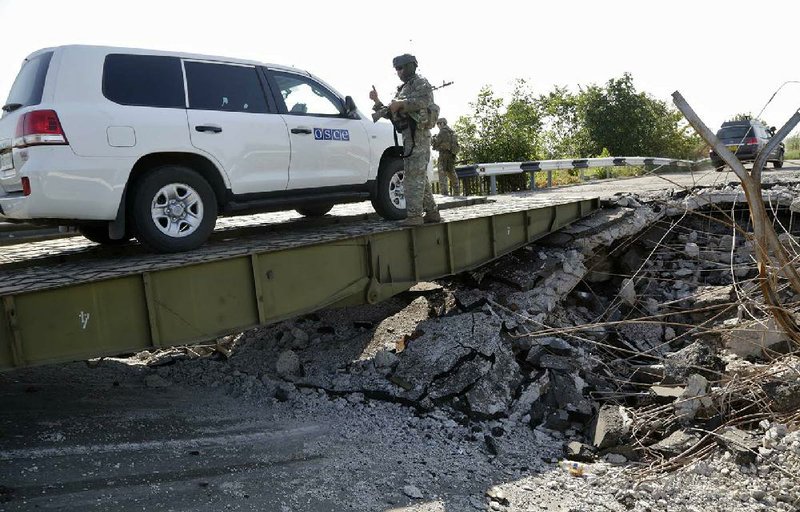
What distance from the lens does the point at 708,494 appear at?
542 cm

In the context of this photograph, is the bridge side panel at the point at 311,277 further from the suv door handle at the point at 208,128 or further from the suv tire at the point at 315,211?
the suv tire at the point at 315,211

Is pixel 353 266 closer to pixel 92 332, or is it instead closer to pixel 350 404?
pixel 350 404

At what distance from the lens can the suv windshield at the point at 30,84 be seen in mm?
5422

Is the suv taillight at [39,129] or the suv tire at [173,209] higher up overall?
the suv taillight at [39,129]

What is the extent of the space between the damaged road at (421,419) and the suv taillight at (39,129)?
2.31 m

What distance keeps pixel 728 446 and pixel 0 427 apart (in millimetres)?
6048

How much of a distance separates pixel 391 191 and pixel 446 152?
21.9 feet

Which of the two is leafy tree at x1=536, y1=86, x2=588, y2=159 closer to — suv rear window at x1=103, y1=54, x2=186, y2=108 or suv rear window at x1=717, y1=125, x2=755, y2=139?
suv rear window at x1=717, y1=125, x2=755, y2=139

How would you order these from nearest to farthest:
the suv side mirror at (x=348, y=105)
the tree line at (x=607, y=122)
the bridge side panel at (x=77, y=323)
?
the bridge side panel at (x=77, y=323) < the suv side mirror at (x=348, y=105) < the tree line at (x=607, y=122)

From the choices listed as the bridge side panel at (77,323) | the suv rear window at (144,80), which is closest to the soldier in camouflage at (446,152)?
the suv rear window at (144,80)

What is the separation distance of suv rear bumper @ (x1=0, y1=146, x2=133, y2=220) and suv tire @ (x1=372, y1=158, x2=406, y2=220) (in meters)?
3.16

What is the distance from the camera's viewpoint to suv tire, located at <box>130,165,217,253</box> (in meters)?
5.71

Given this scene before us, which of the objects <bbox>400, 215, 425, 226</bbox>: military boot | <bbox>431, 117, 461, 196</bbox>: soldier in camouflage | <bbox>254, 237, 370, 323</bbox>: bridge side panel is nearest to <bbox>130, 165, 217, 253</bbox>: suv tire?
<bbox>254, 237, 370, 323</bbox>: bridge side panel

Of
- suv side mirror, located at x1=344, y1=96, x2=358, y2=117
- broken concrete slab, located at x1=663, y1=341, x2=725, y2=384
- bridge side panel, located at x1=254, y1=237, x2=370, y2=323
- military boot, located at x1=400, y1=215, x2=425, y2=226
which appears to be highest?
suv side mirror, located at x1=344, y1=96, x2=358, y2=117
